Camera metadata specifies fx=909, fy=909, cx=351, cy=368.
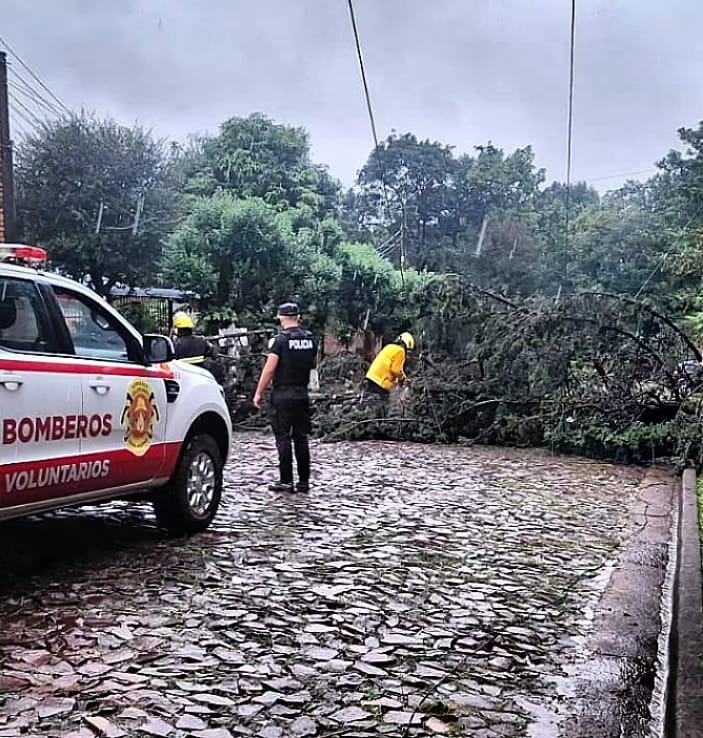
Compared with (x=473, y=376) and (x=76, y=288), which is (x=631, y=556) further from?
(x=473, y=376)

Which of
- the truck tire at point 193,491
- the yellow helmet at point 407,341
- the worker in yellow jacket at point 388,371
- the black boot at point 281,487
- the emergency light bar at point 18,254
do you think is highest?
the emergency light bar at point 18,254

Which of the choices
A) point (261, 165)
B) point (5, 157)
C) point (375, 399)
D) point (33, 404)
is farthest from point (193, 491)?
point (261, 165)

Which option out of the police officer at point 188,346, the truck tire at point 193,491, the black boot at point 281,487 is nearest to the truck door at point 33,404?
the truck tire at point 193,491

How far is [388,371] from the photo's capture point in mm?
13742

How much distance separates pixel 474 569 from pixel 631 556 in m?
1.51

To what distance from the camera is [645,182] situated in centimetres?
2994

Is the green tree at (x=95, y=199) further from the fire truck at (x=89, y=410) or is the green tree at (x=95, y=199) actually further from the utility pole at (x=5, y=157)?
the fire truck at (x=89, y=410)

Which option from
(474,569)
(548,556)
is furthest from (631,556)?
(474,569)

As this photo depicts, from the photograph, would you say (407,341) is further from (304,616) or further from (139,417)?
(304,616)

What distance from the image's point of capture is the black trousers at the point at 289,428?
28.6 feet

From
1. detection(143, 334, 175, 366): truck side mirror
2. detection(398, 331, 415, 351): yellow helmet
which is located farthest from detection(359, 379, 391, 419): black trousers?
detection(143, 334, 175, 366): truck side mirror

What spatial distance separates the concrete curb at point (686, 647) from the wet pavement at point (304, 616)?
48 centimetres

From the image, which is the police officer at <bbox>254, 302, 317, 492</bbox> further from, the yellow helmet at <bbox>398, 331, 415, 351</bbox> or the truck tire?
the yellow helmet at <bbox>398, 331, 415, 351</bbox>

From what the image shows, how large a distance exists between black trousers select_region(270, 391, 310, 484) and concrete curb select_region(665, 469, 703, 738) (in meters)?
3.53
